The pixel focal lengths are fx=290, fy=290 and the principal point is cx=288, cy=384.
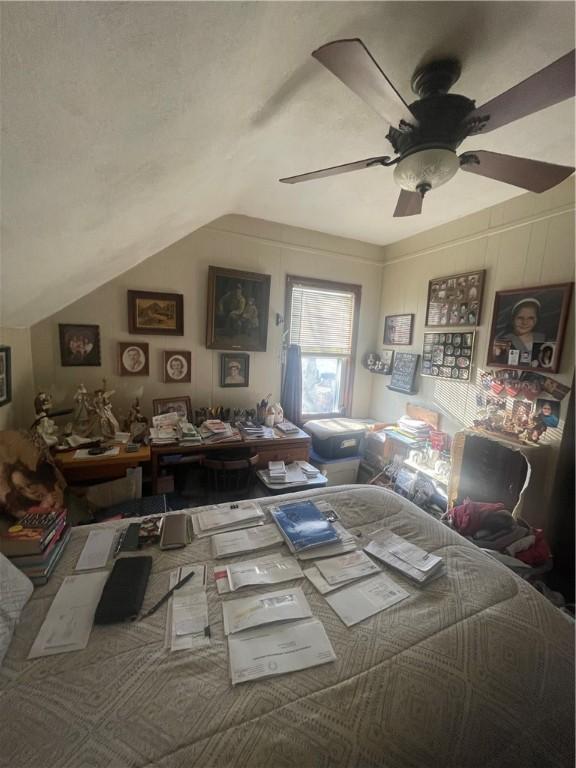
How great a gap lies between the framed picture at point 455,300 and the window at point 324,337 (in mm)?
805

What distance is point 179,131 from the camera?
0.82m

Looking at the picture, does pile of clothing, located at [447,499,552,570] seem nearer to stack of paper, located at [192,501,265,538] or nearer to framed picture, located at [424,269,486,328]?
stack of paper, located at [192,501,265,538]

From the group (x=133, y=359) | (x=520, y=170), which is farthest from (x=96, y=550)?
(x=520, y=170)

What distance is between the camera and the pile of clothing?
1613mm

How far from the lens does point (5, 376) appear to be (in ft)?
5.71

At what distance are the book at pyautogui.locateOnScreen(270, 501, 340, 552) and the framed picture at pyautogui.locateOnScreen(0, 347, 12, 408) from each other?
1.71 m

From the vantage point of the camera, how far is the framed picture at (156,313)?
2.43m

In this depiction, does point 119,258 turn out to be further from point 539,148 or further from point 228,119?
point 539,148

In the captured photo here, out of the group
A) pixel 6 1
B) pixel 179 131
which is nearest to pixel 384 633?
pixel 6 1

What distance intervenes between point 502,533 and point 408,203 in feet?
6.39

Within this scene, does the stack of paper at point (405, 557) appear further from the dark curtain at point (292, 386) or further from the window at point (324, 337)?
the window at point (324, 337)

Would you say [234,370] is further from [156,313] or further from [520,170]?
[520,170]

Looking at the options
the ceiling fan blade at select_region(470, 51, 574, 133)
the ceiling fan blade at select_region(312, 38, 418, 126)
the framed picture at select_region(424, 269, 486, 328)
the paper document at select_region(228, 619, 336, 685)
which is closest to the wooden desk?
the paper document at select_region(228, 619, 336, 685)

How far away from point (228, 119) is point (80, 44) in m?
0.60
